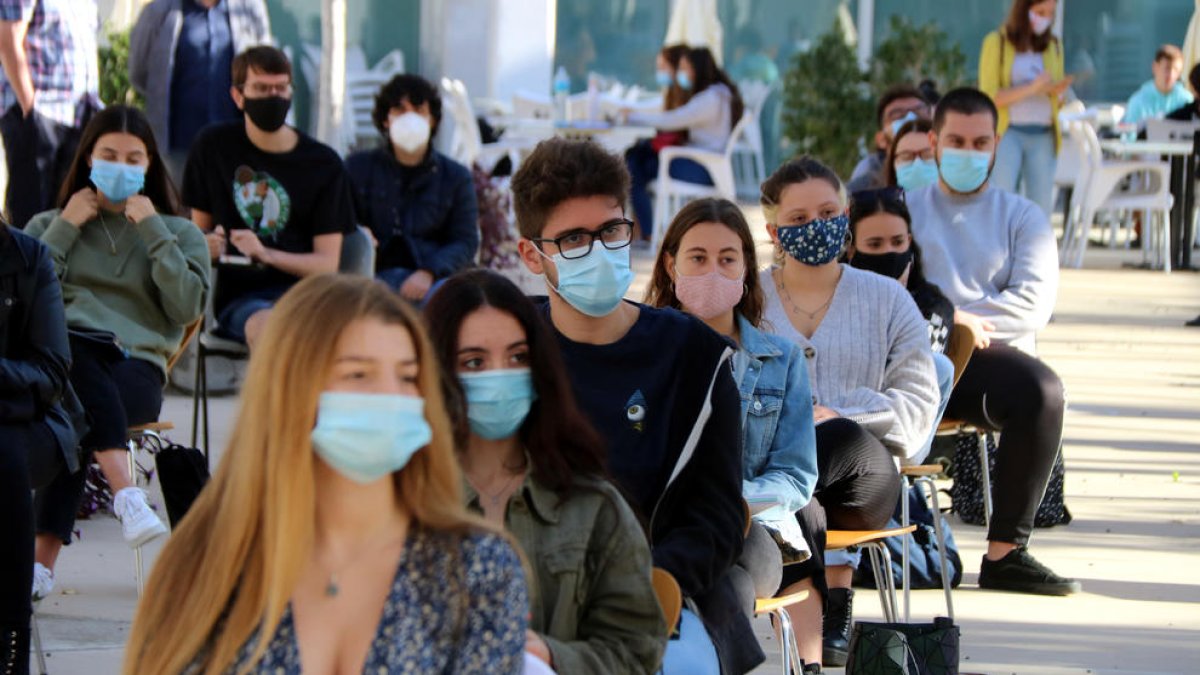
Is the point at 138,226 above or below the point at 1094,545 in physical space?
above

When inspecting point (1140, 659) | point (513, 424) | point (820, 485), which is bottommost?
point (1140, 659)

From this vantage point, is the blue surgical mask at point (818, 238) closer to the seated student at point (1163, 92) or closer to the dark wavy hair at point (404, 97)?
the dark wavy hair at point (404, 97)

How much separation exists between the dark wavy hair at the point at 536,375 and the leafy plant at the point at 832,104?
14123 millimetres

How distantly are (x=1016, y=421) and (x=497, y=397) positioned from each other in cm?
346

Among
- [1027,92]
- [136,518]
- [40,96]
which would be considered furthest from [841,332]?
[1027,92]

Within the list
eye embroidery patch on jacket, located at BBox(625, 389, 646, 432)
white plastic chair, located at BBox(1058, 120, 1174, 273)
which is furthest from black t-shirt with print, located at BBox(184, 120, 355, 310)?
white plastic chair, located at BBox(1058, 120, 1174, 273)

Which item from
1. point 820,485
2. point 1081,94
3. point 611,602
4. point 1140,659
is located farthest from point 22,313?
point 1081,94

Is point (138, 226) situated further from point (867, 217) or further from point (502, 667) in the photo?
point (502, 667)

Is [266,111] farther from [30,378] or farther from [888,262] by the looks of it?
[30,378]

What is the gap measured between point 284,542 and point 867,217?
3689 mm

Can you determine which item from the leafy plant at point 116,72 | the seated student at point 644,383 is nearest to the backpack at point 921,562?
the seated student at point 644,383

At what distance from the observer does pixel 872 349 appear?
538 centimetres

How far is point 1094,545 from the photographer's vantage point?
277 inches

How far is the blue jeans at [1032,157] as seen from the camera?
1254 cm
